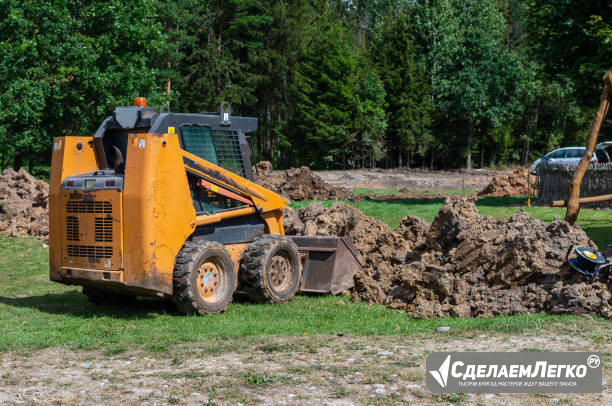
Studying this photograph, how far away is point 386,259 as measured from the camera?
11.6 meters

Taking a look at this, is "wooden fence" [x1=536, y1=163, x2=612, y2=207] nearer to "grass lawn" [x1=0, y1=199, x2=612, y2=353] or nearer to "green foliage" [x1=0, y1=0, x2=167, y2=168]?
"grass lawn" [x1=0, y1=199, x2=612, y2=353]

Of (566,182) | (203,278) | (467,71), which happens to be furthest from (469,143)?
(203,278)

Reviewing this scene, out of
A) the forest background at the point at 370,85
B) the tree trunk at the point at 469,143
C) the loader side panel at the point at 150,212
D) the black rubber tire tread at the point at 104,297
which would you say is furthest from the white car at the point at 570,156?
the loader side panel at the point at 150,212

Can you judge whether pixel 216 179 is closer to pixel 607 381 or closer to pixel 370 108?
pixel 607 381

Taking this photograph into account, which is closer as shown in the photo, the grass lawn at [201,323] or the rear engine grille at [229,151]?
the grass lawn at [201,323]

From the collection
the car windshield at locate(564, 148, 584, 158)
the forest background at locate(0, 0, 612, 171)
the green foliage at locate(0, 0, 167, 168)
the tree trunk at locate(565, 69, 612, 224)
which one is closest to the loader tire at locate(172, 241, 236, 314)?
the tree trunk at locate(565, 69, 612, 224)

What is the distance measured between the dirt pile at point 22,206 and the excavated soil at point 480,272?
1179 cm

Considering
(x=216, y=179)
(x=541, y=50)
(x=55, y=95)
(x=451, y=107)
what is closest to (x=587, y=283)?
(x=216, y=179)

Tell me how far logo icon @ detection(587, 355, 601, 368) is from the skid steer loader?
4727mm

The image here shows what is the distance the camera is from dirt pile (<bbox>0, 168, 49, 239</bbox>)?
19.8 metres

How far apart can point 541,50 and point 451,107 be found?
76.3ft

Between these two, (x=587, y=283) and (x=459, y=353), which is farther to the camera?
(x=587, y=283)

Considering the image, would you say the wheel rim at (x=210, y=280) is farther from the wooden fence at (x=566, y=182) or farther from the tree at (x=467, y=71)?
the tree at (x=467, y=71)

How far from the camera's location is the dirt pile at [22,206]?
19750 mm
